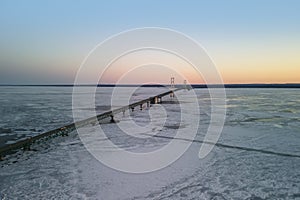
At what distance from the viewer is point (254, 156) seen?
16.2ft

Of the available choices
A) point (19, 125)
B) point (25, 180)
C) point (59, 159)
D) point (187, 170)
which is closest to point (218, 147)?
point (187, 170)

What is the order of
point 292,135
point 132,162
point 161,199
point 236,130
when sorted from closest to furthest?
point 161,199, point 132,162, point 292,135, point 236,130

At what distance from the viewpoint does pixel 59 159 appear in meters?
4.87

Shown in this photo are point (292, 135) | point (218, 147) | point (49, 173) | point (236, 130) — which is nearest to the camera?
point (49, 173)

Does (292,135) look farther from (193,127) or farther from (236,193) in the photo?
(236,193)

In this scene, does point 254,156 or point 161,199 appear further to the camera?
point 254,156

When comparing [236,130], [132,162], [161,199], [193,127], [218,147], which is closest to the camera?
[161,199]

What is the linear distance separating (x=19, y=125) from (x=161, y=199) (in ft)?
23.8

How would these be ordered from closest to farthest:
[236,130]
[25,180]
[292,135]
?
[25,180]
[292,135]
[236,130]

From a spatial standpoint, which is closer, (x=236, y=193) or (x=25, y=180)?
(x=236, y=193)

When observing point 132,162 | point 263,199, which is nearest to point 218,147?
point 132,162

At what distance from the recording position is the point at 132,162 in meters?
4.76

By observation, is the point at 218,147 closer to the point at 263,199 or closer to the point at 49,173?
the point at 263,199

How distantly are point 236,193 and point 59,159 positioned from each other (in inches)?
130
